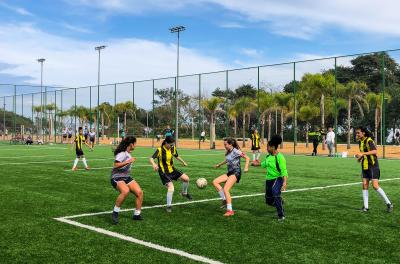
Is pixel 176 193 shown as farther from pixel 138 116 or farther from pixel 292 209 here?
pixel 138 116

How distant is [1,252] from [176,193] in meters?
6.53

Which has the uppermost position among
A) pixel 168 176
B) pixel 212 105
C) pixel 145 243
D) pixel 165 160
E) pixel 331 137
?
pixel 212 105

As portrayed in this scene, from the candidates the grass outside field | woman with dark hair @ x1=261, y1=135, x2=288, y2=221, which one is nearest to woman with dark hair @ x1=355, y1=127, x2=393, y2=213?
the grass outside field

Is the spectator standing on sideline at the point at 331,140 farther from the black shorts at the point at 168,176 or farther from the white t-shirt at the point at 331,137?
the black shorts at the point at 168,176

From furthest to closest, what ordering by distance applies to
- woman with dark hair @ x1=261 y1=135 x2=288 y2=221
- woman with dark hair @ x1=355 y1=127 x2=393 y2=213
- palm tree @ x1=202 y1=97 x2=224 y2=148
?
palm tree @ x1=202 y1=97 x2=224 y2=148
woman with dark hair @ x1=355 y1=127 x2=393 y2=213
woman with dark hair @ x1=261 y1=135 x2=288 y2=221

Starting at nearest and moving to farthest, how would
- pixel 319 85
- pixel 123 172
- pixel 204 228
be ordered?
pixel 204 228, pixel 123 172, pixel 319 85

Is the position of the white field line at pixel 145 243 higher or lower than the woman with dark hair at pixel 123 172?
lower

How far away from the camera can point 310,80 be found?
4272cm

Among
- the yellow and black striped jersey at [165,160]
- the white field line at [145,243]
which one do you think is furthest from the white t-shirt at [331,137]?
the white field line at [145,243]

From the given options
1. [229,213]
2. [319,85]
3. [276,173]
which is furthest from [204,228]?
[319,85]

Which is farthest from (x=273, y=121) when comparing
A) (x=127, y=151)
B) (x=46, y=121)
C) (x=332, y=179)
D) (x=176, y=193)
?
Result: (x=127, y=151)

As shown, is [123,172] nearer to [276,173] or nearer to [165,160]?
[165,160]

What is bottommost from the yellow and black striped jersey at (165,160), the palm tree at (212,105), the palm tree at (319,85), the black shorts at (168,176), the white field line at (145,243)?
the white field line at (145,243)

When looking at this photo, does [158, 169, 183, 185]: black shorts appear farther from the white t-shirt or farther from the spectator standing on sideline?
the white t-shirt
